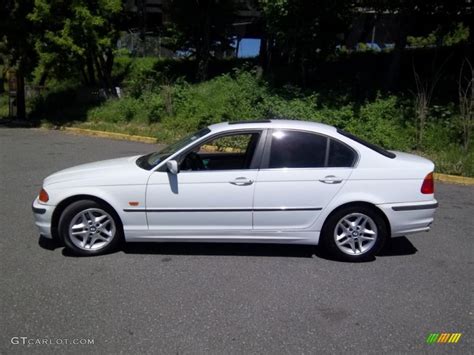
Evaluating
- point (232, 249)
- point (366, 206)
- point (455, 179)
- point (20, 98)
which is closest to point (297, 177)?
point (366, 206)

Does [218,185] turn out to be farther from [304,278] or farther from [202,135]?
[304,278]

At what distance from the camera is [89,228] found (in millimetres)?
4805

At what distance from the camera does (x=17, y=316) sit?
3627 mm

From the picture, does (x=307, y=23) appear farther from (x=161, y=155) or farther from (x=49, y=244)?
(x=49, y=244)

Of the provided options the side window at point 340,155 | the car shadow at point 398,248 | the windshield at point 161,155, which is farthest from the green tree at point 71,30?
the car shadow at point 398,248

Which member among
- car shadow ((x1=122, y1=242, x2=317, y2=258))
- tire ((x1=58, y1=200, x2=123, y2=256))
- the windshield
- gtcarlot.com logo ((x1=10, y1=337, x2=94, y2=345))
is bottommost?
car shadow ((x1=122, y1=242, x2=317, y2=258))

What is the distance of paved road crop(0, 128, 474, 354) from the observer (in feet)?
11.0

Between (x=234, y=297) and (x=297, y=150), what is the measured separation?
1682mm

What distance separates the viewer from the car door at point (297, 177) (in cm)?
471

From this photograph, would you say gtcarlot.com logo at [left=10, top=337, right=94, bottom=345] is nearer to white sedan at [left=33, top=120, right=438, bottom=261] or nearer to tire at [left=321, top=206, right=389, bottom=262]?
white sedan at [left=33, top=120, right=438, bottom=261]

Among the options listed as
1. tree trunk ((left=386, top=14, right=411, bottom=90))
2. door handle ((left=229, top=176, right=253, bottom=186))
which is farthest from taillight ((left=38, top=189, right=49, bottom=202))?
tree trunk ((left=386, top=14, right=411, bottom=90))

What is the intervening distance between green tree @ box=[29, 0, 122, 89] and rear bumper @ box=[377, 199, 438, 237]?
46.5 ft

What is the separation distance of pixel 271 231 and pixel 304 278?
610 millimetres

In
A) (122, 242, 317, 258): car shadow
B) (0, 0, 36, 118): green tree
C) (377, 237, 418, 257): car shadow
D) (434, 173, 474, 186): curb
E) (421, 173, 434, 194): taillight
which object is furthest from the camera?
(0, 0, 36, 118): green tree
